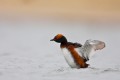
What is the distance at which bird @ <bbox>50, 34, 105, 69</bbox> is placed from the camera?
1.83m

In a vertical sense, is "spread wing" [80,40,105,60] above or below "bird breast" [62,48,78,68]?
above

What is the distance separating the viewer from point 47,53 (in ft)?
6.13

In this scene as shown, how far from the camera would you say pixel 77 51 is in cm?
184

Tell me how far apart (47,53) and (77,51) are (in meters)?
0.16

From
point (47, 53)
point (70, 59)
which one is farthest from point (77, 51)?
point (47, 53)

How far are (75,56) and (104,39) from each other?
0.21m

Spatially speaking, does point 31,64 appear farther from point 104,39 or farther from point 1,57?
point 104,39

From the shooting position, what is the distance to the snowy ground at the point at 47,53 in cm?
179

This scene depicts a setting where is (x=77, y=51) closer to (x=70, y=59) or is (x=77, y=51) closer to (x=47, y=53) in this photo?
(x=70, y=59)

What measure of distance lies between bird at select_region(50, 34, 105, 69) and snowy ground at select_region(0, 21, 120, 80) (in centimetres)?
3

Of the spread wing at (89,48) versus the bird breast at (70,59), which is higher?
the spread wing at (89,48)

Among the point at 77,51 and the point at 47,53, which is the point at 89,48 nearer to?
the point at 77,51

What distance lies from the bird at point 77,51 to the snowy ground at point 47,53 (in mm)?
25

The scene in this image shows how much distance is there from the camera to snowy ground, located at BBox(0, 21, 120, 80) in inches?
70.5
